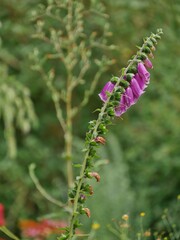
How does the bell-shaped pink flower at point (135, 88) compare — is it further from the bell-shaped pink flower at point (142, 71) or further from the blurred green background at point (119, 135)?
the blurred green background at point (119, 135)

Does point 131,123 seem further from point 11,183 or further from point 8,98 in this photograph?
point 8,98

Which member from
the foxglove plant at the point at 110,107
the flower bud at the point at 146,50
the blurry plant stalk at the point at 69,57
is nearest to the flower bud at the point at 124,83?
the foxglove plant at the point at 110,107

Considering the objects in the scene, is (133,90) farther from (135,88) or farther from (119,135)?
(119,135)

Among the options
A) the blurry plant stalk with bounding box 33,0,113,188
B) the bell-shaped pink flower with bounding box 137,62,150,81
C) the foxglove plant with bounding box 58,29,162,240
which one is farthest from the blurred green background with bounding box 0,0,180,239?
the bell-shaped pink flower with bounding box 137,62,150,81

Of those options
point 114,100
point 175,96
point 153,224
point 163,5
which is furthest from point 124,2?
point 114,100

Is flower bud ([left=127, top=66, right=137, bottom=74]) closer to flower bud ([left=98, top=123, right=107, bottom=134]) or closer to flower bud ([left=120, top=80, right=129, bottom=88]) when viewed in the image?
flower bud ([left=120, top=80, right=129, bottom=88])

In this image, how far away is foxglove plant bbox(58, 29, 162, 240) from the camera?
68.0 inches

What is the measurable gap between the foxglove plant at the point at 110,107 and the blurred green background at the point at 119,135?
5.57 ft

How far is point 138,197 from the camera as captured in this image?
439 cm

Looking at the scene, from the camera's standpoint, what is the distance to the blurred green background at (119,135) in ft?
13.6

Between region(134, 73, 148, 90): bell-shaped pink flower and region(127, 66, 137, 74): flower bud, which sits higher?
region(127, 66, 137, 74): flower bud

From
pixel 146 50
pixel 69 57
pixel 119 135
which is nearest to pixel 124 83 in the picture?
pixel 146 50

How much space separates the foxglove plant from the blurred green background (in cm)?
170

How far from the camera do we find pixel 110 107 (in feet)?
5.65
